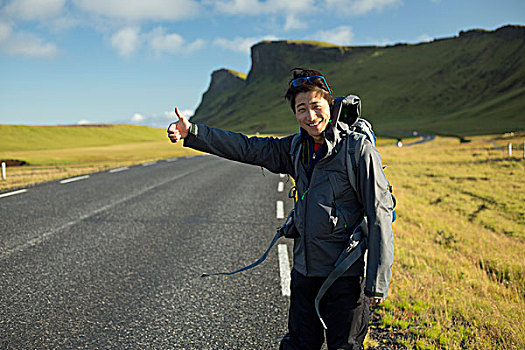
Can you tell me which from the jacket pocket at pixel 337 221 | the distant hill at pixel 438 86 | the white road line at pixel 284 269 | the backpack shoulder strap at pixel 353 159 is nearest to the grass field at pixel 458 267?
the white road line at pixel 284 269

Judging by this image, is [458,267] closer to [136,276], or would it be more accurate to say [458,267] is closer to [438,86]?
[136,276]

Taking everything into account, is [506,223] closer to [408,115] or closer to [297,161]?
[297,161]

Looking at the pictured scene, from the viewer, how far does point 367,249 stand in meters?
2.40

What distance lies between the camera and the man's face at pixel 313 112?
253 cm

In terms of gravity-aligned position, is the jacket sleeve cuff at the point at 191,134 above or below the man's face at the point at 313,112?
below

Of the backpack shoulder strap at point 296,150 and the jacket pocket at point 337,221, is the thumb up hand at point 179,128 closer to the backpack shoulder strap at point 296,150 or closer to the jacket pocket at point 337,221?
the backpack shoulder strap at point 296,150

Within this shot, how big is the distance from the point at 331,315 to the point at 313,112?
3.94 feet

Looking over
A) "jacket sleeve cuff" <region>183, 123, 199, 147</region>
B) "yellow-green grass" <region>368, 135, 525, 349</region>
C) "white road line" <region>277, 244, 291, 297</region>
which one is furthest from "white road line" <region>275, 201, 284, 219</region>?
"jacket sleeve cuff" <region>183, 123, 199, 147</region>

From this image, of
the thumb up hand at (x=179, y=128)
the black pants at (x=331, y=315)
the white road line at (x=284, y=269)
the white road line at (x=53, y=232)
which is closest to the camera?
the black pants at (x=331, y=315)

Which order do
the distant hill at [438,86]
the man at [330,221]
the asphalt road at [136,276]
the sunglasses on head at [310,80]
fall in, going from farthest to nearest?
the distant hill at [438,86] → the asphalt road at [136,276] → the sunglasses on head at [310,80] → the man at [330,221]

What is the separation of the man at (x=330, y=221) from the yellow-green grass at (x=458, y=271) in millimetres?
1259

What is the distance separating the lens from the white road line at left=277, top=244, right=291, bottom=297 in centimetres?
464

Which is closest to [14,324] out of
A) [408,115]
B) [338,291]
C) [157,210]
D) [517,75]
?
[338,291]

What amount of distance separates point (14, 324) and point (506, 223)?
33.9 ft
